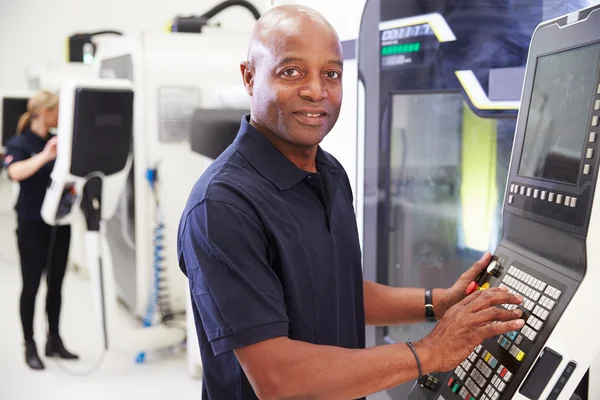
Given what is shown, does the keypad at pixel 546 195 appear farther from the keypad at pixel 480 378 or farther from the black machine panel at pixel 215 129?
the black machine panel at pixel 215 129

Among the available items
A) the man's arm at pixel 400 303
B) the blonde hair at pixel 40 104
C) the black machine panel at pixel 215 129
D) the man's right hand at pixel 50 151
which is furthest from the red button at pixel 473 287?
the blonde hair at pixel 40 104

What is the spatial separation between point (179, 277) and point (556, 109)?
3.50 meters

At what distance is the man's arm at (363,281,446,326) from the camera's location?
1581 mm

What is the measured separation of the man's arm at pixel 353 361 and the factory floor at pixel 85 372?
8.38ft

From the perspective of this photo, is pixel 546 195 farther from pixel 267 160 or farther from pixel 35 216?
pixel 35 216

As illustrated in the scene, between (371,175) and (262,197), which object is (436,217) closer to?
(371,175)

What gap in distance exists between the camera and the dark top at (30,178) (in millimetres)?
3875

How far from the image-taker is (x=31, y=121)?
13.1ft

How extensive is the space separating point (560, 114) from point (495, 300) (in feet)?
1.16

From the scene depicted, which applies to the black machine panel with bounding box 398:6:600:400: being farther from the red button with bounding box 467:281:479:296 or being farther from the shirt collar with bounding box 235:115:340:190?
the shirt collar with bounding box 235:115:340:190

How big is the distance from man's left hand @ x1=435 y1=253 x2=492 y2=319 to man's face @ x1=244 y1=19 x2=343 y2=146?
0.43 meters

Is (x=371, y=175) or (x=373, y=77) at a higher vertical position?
(x=373, y=77)

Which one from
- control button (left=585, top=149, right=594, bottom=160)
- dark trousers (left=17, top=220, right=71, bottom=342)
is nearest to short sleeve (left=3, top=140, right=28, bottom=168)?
dark trousers (left=17, top=220, right=71, bottom=342)

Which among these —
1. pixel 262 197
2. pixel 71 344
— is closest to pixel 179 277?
pixel 71 344
